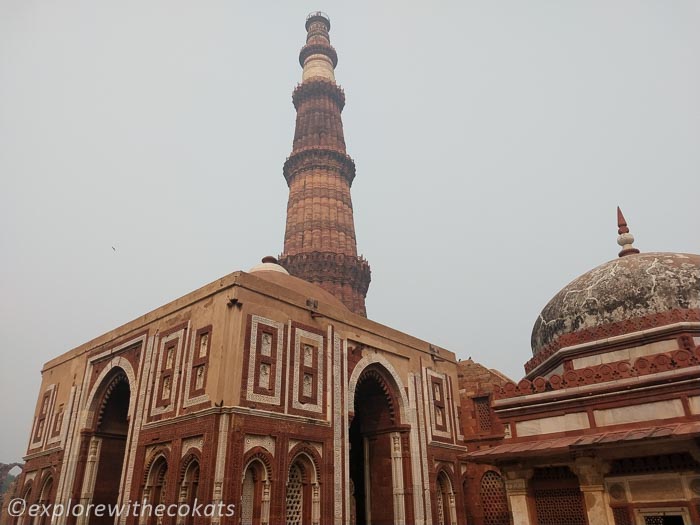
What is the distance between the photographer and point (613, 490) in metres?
8.45

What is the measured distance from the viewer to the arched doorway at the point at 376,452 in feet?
46.7

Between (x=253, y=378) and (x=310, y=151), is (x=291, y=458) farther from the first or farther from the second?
(x=310, y=151)

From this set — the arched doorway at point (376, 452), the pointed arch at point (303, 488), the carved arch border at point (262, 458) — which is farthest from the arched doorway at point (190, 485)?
the arched doorway at point (376, 452)

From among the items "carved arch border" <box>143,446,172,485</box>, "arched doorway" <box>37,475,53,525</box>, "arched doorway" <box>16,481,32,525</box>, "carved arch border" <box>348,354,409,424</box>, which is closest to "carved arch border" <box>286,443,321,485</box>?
"carved arch border" <box>143,446,172,485</box>

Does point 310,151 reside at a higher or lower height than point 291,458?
higher

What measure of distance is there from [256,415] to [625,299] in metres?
7.97

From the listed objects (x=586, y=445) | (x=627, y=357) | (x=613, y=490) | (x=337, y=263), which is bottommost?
(x=613, y=490)

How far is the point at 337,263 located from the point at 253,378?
1366cm

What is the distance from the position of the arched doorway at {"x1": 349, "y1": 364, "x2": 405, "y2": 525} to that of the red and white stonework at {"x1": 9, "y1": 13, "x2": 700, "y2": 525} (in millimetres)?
52

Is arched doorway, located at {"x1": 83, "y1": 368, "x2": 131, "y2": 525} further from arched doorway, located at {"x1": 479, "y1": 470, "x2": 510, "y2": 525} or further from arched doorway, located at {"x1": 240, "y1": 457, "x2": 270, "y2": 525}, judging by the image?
arched doorway, located at {"x1": 479, "y1": 470, "x2": 510, "y2": 525}

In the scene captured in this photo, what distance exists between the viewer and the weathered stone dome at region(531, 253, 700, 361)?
10266mm

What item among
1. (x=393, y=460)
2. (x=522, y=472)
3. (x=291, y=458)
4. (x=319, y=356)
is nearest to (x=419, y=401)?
(x=393, y=460)

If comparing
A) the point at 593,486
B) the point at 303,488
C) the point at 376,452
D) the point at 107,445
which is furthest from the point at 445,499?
the point at 107,445

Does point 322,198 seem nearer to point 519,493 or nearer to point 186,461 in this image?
point 186,461
